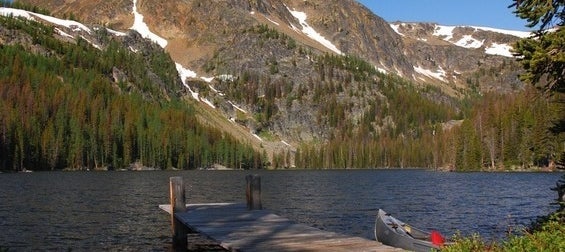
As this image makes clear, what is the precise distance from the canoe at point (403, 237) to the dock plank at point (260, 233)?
199cm

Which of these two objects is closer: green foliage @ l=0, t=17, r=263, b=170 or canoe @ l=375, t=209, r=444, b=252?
canoe @ l=375, t=209, r=444, b=252

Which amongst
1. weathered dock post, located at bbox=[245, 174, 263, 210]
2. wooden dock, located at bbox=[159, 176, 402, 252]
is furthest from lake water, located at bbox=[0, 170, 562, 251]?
weathered dock post, located at bbox=[245, 174, 263, 210]

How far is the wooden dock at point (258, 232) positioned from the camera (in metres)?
19.3

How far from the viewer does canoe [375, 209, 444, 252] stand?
67.5 ft

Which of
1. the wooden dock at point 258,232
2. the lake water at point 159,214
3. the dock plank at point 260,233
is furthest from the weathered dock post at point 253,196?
the lake water at point 159,214

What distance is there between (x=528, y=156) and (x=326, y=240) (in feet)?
478

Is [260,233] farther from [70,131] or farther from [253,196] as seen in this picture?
[70,131]

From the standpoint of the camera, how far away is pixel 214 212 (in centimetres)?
3144

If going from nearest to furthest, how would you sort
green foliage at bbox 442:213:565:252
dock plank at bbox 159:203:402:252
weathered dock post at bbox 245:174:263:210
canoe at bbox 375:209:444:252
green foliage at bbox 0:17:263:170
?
1. green foliage at bbox 442:213:565:252
2. dock plank at bbox 159:203:402:252
3. canoe at bbox 375:209:444:252
4. weathered dock post at bbox 245:174:263:210
5. green foliage at bbox 0:17:263:170

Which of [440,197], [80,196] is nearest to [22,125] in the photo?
[80,196]

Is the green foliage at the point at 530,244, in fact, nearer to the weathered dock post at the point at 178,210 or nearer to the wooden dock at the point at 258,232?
the wooden dock at the point at 258,232

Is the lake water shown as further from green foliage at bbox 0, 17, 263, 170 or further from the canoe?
green foliage at bbox 0, 17, 263, 170

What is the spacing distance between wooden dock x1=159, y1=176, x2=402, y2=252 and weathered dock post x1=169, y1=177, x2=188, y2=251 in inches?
8.7

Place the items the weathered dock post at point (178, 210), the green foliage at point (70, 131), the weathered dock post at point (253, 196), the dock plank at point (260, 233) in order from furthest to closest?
the green foliage at point (70, 131) → the weathered dock post at point (253, 196) → the weathered dock post at point (178, 210) → the dock plank at point (260, 233)
